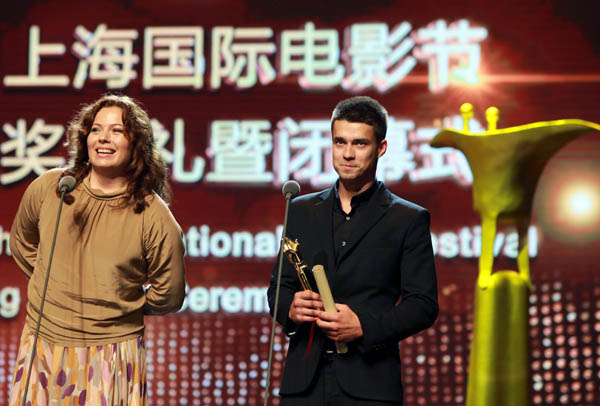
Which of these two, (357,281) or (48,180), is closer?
(357,281)

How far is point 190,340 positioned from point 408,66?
190cm

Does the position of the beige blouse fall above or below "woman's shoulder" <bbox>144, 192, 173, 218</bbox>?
below

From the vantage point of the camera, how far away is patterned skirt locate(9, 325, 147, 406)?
2.25 meters

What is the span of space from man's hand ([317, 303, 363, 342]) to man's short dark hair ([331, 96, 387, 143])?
50 centimetres

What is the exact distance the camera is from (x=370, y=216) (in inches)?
85.4

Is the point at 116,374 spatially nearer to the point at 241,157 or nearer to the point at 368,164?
the point at 368,164

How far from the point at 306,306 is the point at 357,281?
0.17 metres

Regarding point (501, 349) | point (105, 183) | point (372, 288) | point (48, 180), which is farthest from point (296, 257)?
point (501, 349)

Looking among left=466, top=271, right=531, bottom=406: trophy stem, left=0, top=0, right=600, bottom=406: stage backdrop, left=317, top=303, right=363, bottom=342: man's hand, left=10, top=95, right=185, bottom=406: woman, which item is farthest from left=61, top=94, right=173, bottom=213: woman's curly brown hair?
left=0, top=0, right=600, bottom=406: stage backdrop

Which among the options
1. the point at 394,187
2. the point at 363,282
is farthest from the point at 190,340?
the point at 363,282

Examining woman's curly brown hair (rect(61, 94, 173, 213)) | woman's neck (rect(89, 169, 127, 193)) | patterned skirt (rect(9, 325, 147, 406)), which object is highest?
woman's curly brown hair (rect(61, 94, 173, 213))

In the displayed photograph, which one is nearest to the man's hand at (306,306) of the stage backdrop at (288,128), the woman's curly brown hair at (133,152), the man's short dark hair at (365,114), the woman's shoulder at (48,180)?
the man's short dark hair at (365,114)

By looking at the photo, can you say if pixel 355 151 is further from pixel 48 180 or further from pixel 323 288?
pixel 48 180

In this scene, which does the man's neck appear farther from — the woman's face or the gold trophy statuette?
the woman's face
